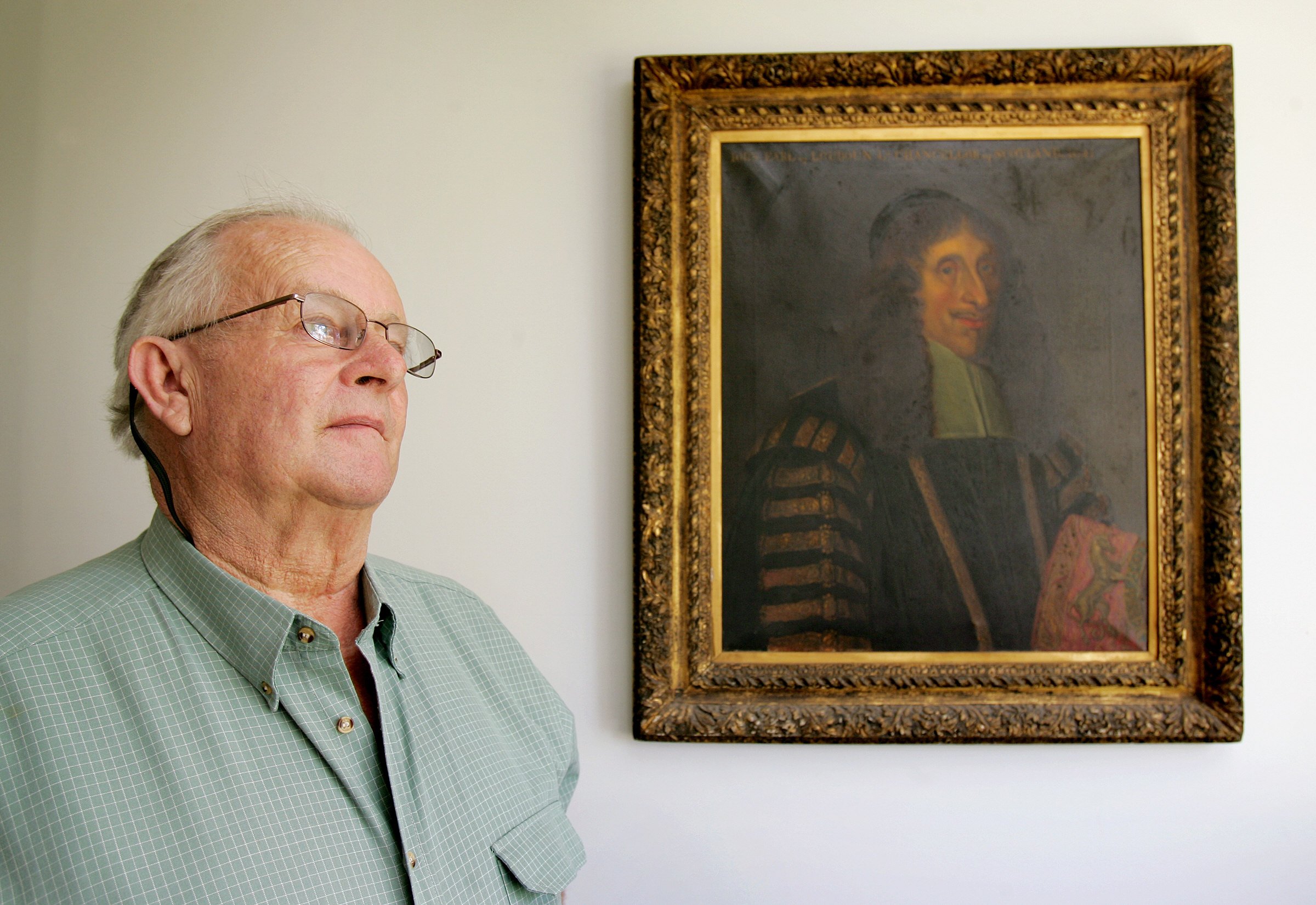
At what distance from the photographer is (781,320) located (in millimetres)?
1631

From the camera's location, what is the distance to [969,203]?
5.35 feet

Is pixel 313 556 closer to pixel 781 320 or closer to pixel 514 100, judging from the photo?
pixel 781 320

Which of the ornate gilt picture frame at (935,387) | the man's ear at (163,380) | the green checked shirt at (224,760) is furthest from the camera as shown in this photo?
the ornate gilt picture frame at (935,387)

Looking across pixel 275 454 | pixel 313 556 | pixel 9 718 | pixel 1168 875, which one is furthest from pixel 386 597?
pixel 1168 875

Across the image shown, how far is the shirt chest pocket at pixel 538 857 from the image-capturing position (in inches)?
40.8

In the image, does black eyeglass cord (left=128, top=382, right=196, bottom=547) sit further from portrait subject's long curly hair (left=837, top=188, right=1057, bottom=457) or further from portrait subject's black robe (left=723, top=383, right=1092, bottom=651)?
portrait subject's long curly hair (left=837, top=188, right=1057, bottom=457)

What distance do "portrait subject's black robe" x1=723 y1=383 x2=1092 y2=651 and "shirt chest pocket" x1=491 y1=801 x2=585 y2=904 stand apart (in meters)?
0.57

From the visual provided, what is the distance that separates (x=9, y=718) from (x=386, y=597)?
1.36ft

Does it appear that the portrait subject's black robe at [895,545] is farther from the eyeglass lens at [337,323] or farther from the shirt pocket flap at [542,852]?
the eyeglass lens at [337,323]

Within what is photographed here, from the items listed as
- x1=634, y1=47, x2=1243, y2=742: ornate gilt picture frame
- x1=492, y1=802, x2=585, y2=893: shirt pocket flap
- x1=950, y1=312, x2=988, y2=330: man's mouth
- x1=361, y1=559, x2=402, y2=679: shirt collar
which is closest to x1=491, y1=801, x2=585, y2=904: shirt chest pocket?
x1=492, y1=802, x2=585, y2=893: shirt pocket flap

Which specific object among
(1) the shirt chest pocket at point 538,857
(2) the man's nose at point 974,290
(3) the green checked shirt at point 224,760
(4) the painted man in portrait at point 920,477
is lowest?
(1) the shirt chest pocket at point 538,857

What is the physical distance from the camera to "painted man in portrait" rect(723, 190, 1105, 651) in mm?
1599

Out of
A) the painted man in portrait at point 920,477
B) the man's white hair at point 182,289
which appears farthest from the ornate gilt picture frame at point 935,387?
the man's white hair at point 182,289

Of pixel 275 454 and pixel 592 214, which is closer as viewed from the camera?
pixel 275 454
